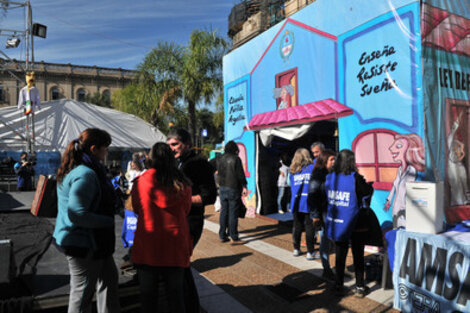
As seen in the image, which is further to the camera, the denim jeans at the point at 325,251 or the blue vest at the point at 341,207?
the denim jeans at the point at 325,251

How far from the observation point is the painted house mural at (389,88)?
4789 millimetres

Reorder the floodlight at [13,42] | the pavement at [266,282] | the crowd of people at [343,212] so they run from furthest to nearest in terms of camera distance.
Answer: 1. the floodlight at [13,42]
2. the crowd of people at [343,212]
3. the pavement at [266,282]

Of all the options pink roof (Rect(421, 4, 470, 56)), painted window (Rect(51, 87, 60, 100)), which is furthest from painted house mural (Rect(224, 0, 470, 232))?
painted window (Rect(51, 87, 60, 100))

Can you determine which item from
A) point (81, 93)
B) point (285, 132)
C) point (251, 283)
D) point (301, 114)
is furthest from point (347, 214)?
point (81, 93)

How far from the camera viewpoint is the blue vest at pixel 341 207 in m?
3.62

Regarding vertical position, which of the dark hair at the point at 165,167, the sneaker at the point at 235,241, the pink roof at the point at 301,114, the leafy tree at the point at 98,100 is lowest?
the sneaker at the point at 235,241

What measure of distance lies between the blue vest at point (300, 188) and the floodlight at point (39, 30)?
46.3ft

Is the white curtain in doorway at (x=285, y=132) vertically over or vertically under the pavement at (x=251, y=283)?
over

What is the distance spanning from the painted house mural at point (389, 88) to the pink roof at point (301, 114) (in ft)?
0.08

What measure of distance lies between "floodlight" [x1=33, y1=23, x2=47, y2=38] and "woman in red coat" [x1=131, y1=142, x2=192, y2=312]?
15174 millimetres

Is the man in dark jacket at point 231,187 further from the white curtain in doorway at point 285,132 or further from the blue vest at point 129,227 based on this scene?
the blue vest at point 129,227

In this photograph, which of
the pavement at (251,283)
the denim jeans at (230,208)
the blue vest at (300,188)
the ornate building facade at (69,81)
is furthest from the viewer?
the ornate building facade at (69,81)

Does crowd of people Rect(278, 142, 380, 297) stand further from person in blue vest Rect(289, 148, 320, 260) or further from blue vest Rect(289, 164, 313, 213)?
blue vest Rect(289, 164, 313, 213)

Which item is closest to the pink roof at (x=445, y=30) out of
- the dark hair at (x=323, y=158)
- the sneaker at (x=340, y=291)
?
the dark hair at (x=323, y=158)
